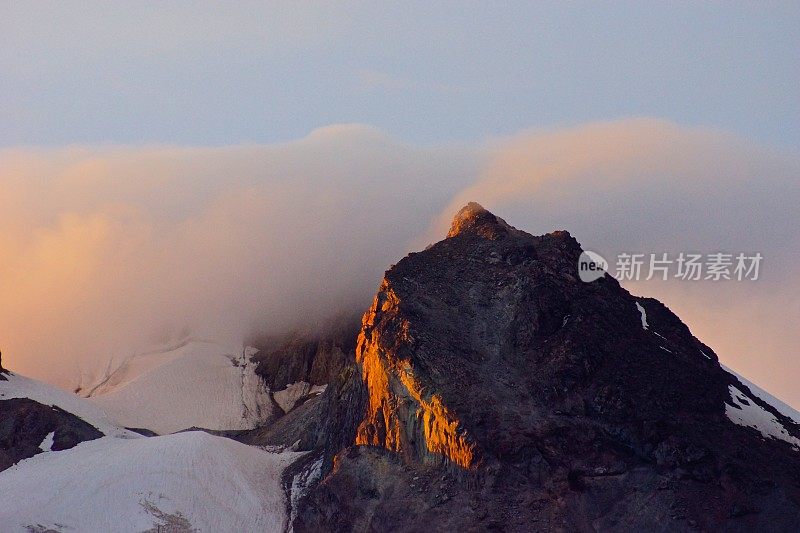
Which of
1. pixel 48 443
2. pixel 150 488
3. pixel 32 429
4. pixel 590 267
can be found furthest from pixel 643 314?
pixel 32 429

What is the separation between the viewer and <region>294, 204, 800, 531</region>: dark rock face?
455 feet

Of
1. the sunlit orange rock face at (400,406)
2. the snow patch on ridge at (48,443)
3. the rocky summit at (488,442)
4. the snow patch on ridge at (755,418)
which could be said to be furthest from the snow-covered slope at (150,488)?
the snow patch on ridge at (755,418)

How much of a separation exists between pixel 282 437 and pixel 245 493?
26.6 metres

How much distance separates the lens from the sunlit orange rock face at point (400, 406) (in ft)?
483

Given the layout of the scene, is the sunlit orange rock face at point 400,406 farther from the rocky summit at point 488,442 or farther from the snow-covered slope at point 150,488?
the snow-covered slope at point 150,488

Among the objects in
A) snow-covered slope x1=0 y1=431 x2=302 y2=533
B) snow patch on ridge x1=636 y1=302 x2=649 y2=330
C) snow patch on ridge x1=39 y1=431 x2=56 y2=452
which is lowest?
snow patch on ridge x1=39 y1=431 x2=56 y2=452

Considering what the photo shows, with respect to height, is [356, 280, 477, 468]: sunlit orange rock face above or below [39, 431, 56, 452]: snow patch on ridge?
above

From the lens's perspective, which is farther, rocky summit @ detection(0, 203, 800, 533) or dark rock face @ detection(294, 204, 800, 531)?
rocky summit @ detection(0, 203, 800, 533)

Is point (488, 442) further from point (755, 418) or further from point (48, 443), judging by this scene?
point (48, 443)

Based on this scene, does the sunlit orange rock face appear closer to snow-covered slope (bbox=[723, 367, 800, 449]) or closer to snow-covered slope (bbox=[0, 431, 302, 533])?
snow-covered slope (bbox=[0, 431, 302, 533])

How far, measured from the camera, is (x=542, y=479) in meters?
142

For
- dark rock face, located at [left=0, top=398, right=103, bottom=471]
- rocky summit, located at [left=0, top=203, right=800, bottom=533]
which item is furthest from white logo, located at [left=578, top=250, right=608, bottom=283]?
dark rock face, located at [left=0, top=398, right=103, bottom=471]

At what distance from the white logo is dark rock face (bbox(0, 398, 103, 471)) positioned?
64555mm

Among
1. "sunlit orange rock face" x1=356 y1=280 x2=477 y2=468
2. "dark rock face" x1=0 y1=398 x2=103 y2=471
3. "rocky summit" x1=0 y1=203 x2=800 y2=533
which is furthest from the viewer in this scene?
"dark rock face" x1=0 y1=398 x2=103 y2=471
